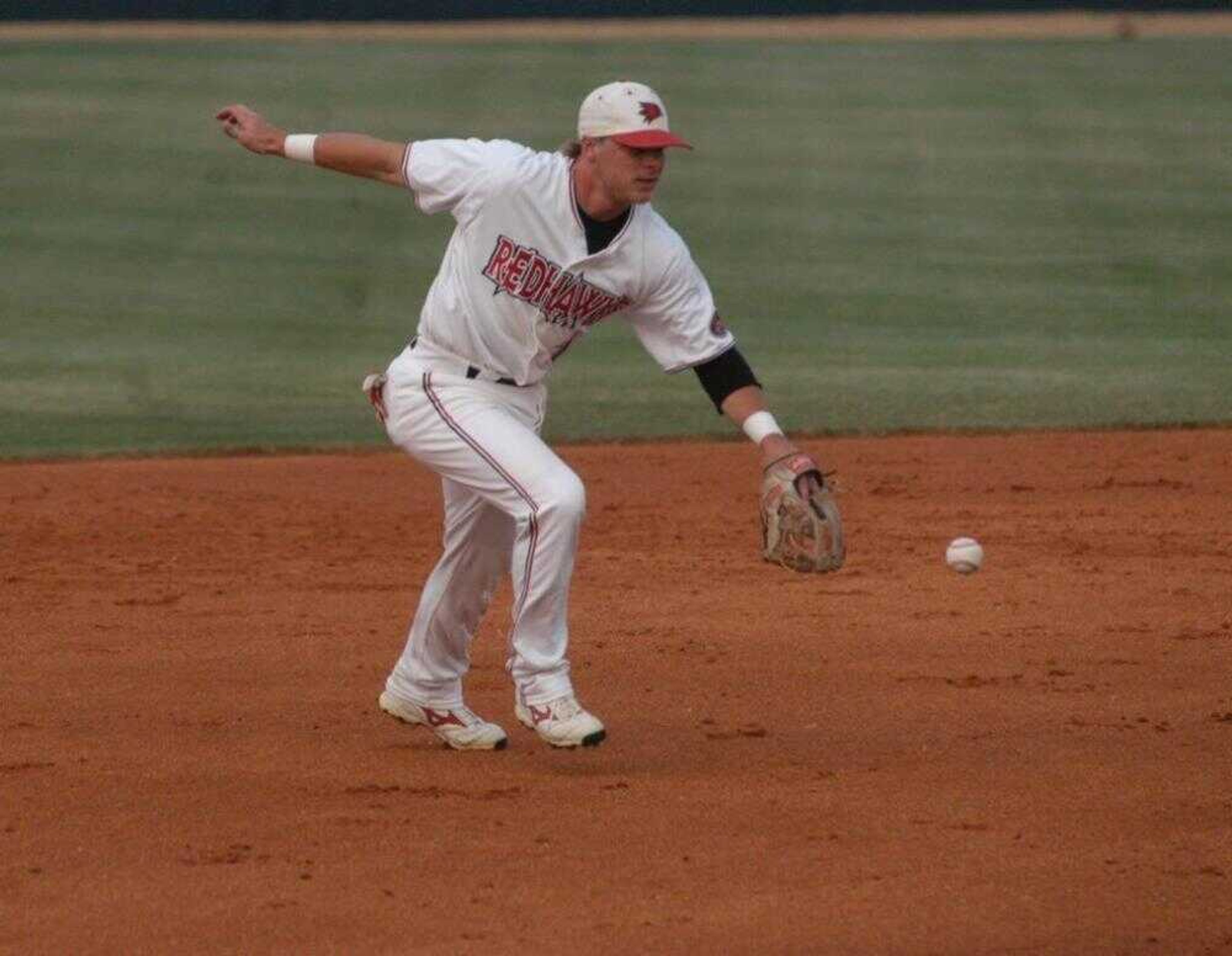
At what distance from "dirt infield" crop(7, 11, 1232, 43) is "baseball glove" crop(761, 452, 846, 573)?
2403cm

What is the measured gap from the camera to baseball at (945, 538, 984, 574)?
8.74 metres

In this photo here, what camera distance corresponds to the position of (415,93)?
A: 25.2m

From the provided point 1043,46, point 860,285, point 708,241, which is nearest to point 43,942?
point 860,285

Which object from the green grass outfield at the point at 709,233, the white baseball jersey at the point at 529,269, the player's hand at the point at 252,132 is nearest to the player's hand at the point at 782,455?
the white baseball jersey at the point at 529,269

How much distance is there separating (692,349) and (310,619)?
2.74m

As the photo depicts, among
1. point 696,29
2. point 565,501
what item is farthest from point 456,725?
point 696,29

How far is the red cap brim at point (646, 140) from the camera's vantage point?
247 inches

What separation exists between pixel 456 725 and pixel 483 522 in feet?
2.06

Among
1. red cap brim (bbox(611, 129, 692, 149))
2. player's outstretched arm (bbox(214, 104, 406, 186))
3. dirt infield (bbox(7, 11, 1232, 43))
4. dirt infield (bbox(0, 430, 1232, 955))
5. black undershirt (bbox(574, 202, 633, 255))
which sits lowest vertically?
dirt infield (bbox(0, 430, 1232, 955))

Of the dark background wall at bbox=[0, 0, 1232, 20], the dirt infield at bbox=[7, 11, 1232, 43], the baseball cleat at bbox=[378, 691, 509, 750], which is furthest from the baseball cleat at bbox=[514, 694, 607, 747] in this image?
the dark background wall at bbox=[0, 0, 1232, 20]

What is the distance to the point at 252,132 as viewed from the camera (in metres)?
6.53

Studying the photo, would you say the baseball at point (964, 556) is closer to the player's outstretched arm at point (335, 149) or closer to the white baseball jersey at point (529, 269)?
the white baseball jersey at point (529, 269)

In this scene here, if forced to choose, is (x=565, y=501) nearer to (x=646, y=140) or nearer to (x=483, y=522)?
(x=483, y=522)

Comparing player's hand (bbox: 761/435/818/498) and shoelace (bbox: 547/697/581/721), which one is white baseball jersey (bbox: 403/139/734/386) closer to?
player's hand (bbox: 761/435/818/498)
